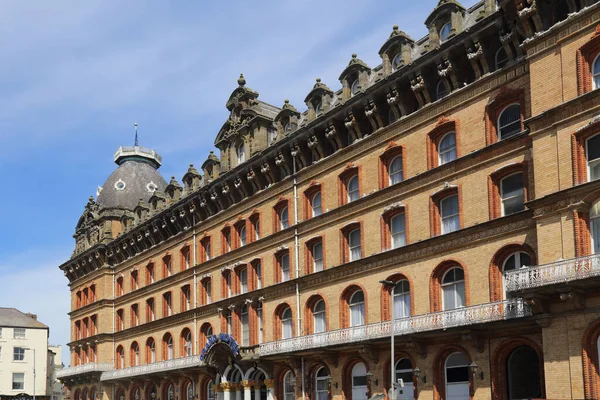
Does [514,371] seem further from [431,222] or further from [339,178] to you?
[339,178]

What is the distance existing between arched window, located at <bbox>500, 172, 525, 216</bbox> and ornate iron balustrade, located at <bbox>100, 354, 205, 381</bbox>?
83.9ft

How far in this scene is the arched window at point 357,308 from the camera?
140ft

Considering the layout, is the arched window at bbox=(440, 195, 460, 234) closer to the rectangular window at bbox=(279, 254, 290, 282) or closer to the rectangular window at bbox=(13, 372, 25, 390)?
the rectangular window at bbox=(279, 254, 290, 282)

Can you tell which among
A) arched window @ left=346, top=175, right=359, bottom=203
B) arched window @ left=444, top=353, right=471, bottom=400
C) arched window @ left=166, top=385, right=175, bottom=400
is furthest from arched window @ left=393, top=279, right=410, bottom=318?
arched window @ left=166, top=385, right=175, bottom=400

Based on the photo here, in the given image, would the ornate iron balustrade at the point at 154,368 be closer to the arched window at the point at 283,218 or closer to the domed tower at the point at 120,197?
the arched window at the point at 283,218

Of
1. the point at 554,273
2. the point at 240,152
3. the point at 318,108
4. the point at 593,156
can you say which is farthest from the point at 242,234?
the point at 593,156

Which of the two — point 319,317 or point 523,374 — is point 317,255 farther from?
point 523,374

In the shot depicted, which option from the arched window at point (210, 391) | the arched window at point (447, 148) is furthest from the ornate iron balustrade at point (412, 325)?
the arched window at point (210, 391)

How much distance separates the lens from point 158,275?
63312 millimetres

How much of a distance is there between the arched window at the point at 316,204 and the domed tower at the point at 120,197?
27.3 metres

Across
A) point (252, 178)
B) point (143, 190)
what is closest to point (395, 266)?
point (252, 178)

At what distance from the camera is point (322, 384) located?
44.8 metres

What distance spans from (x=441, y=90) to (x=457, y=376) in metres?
13.5

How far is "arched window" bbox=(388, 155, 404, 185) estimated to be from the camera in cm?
4131
